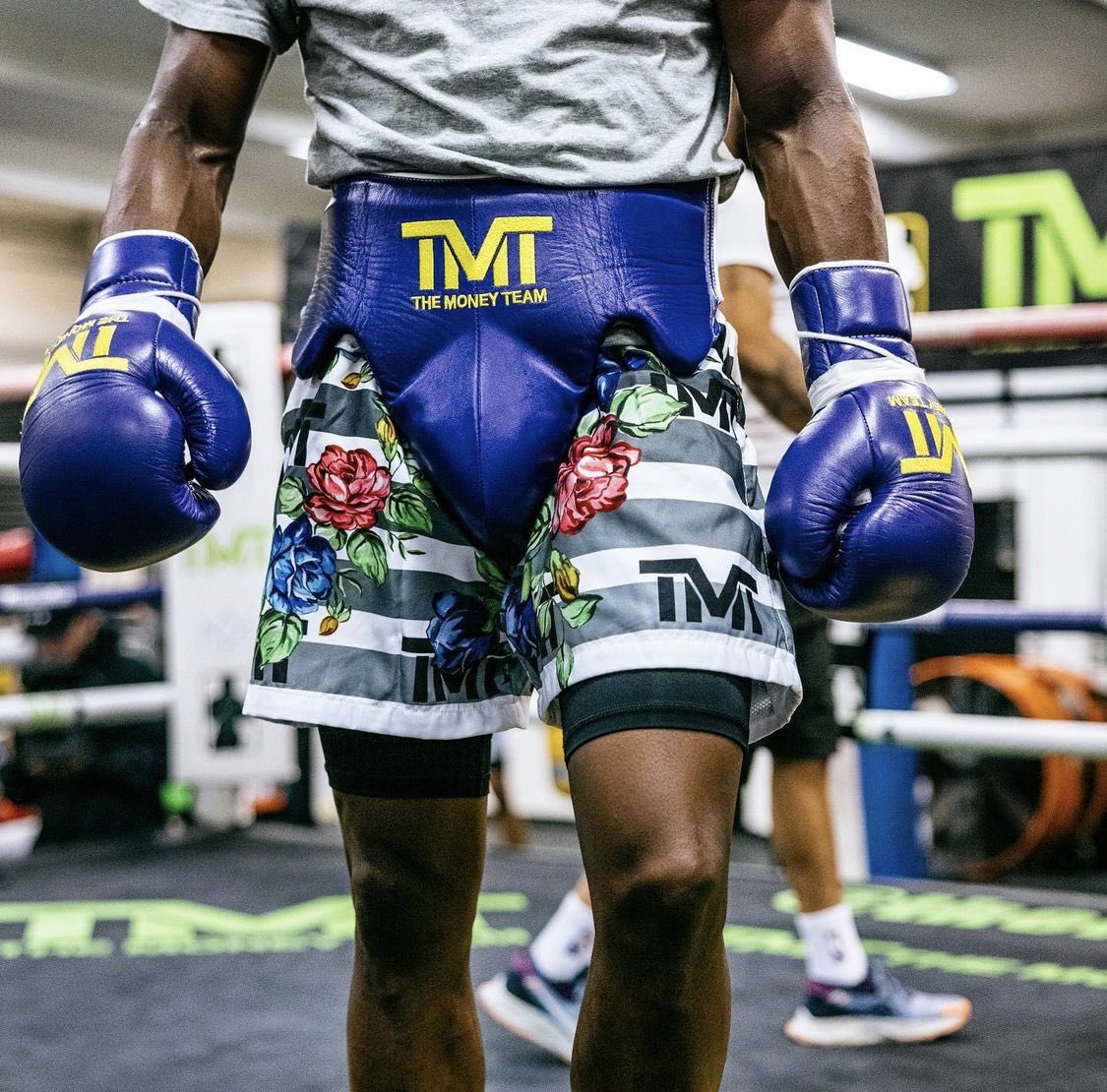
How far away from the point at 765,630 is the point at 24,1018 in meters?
1.45

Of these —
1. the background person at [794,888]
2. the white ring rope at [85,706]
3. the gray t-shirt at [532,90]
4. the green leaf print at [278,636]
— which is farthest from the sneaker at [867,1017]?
the white ring rope at [85,706]

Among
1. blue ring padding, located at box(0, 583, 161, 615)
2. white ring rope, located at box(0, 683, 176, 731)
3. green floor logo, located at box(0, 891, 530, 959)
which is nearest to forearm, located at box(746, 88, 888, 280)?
green floor logo, located at box(0, 891, 530, 959)

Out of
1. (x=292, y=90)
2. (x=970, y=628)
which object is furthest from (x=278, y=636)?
(x=292, y=90)

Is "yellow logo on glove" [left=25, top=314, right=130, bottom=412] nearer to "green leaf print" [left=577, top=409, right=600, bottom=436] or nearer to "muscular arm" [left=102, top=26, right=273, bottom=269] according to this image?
"muscular arm" [left=102, top=26, right=273, bottom=269]

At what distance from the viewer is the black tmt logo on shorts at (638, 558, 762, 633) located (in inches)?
34.5

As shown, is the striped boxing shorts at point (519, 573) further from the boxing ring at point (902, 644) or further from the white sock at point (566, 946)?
the boxing ring at point (902, 644)

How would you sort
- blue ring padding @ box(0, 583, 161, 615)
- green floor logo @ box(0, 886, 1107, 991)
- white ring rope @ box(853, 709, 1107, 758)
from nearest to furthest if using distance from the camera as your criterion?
1. green floor logo @ box(0, 886, 1107, 991)
2. white ring rope @ box(853, 709, 1107, 758)
3. blue ring padding @ box(0, 583, 161, 615)

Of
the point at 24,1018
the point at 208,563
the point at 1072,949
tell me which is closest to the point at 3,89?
the point at 208,563

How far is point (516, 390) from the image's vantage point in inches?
37.7

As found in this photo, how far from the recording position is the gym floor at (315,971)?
1.72 meters

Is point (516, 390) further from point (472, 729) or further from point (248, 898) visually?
point (248, 898)

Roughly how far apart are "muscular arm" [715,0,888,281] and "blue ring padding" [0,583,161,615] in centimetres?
248

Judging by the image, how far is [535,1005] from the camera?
5.98 ft

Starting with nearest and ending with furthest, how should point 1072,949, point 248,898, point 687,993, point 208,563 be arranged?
point 687,993 < point 1072,949 < point 248,898 < point 208,563
